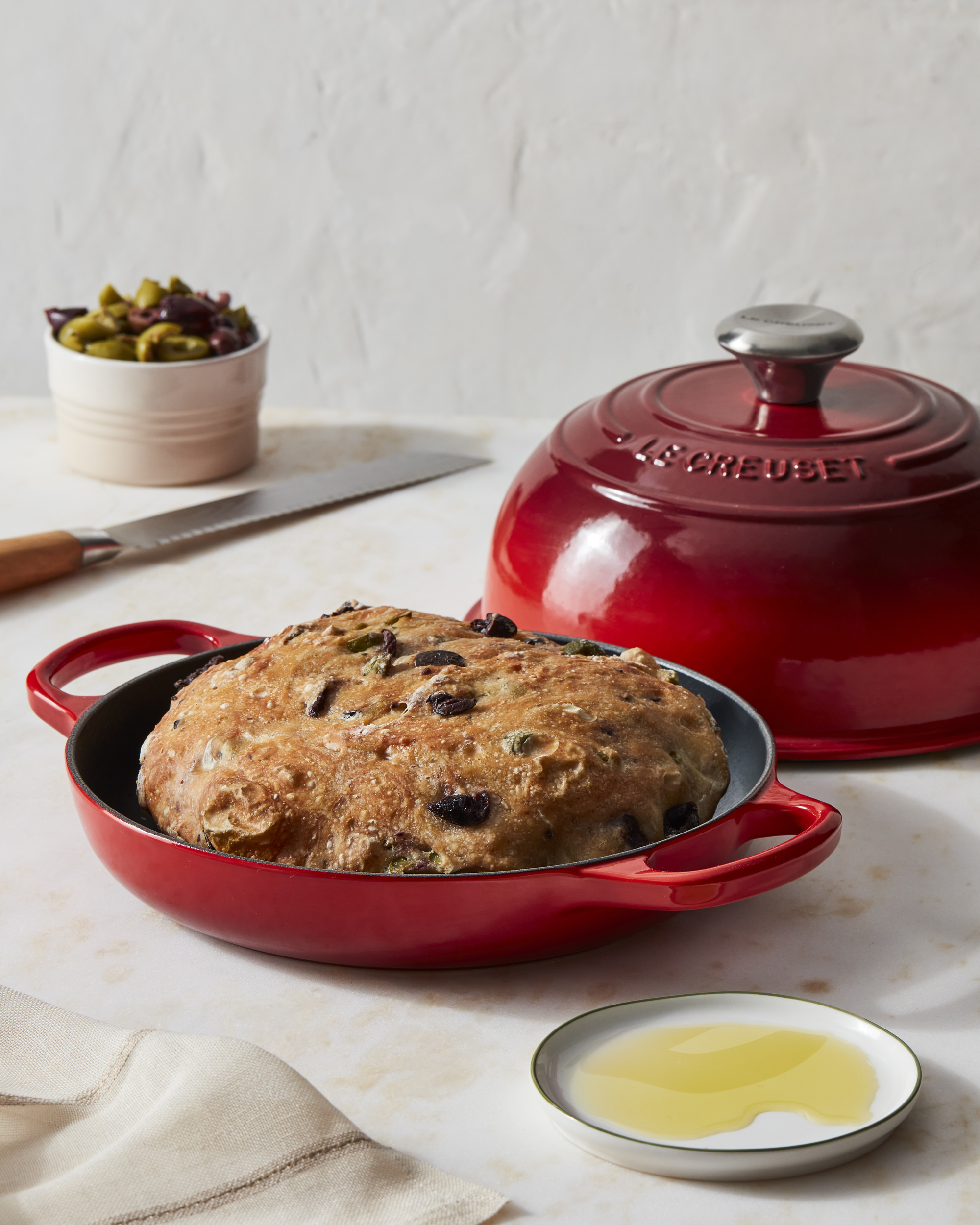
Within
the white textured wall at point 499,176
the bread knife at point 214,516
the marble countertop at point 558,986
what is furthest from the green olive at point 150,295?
the white textured wall at point 499,176

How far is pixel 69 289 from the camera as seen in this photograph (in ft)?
7.33

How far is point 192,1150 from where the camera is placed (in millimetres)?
478

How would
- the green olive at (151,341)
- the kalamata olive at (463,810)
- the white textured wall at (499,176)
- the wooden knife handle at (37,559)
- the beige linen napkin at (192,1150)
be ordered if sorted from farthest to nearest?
1. the white textured wall at (499,176)
2. the green olive at (151,341)
3. the wooden knife handle at (37,559)
4. the kalamata olive at (463,810)
5. the beige linen napkin at (192,1150)

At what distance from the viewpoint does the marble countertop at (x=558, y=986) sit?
0.49 m

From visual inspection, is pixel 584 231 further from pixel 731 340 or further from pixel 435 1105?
pixel 435 1105

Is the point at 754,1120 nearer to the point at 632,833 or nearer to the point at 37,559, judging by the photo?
the point at 632,833

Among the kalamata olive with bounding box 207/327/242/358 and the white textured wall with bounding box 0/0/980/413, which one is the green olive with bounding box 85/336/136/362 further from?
the white textured wall with bounding box 0/0/980/413

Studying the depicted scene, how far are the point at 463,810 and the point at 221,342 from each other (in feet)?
2.97

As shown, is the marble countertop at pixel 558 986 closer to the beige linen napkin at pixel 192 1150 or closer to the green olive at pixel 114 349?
the beige linen napkin at pixel 192 1150

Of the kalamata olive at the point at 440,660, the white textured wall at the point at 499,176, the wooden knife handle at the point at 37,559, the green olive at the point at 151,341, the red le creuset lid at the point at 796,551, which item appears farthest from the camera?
the white textured wall at the point at 499,176

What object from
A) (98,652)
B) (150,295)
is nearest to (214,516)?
(150,295)

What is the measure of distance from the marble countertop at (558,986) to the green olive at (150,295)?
557 mm

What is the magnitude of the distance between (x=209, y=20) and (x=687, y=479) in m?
1.51

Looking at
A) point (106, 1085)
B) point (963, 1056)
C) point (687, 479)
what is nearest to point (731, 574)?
point (687, 479)
